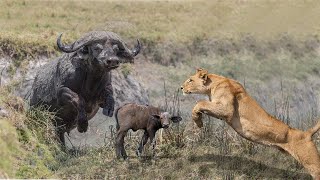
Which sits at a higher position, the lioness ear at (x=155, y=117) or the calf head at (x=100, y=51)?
the calf head at (x=100, y=51)

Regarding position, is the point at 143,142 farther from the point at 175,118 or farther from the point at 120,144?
the point at 175,118

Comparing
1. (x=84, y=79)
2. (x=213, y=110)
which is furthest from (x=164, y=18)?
(x=213, y=110)

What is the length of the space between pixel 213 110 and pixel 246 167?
158cm

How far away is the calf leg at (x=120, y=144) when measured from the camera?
1471cm

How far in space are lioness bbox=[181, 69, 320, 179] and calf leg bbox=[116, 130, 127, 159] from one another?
4.37 feet

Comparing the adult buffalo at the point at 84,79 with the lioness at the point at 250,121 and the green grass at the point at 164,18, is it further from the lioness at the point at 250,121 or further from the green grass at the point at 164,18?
the green grass at the point at 164,18

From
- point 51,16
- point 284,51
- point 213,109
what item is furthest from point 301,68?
point 213,109

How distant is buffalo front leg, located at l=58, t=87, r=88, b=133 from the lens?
16250 mm

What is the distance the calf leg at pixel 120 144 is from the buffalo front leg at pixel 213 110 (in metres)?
1.47

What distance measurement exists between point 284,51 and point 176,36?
14.7 feet

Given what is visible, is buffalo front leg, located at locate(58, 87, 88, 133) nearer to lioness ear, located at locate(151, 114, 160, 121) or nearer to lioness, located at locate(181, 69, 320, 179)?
lioness ear, located at locate(151, 114, 160, 121)

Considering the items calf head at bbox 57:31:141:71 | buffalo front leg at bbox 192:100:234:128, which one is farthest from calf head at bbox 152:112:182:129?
calf head at bbox 57:31:141:71

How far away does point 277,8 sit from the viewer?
3166 centimetres

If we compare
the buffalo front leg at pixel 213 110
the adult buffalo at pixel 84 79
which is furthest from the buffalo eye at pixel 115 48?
the buffalo front leg at pixel 213 110
